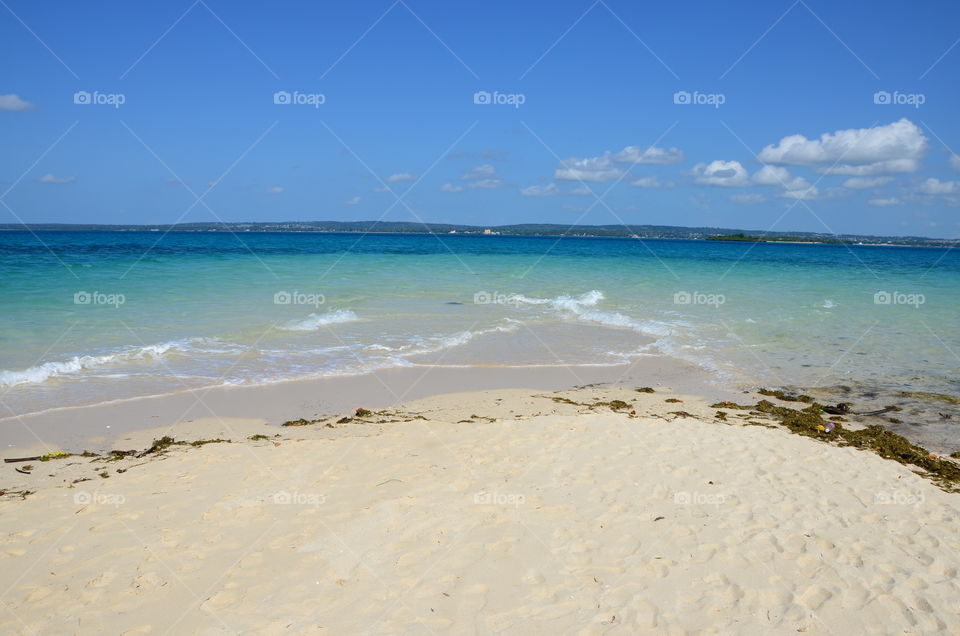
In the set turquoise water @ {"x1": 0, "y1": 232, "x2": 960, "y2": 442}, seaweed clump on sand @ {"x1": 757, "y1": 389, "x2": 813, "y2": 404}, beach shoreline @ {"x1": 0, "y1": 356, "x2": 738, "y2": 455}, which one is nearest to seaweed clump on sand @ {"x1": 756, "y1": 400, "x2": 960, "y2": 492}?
seaweed clump on sand @ {"x1": 757, "y1": 389, "x2": 813, "y2": 404}

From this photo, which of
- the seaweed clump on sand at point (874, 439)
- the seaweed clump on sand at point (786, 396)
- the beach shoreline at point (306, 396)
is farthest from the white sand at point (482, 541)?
the seaweed clump on sand at point (786, 396)

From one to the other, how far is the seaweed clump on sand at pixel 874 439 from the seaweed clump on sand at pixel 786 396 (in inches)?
15.5

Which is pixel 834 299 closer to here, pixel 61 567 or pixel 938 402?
pixel 938 402

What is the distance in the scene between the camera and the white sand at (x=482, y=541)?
3.94m

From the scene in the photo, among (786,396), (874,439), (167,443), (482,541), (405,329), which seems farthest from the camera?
(405,329)

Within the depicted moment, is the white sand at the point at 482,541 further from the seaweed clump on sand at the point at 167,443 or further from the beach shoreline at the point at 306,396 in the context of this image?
the beach shoreline at the point at 306,396


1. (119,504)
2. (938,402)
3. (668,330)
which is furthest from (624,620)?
(668,330)

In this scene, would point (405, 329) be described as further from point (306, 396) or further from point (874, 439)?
point (874, 439)

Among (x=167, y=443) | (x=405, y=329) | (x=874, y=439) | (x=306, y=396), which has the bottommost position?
(x=874, y=439)

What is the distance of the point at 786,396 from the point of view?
10.2m

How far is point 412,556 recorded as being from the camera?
15.0ft

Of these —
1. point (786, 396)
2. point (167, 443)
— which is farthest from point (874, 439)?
point (167, 443)

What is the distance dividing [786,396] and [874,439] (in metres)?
2.32

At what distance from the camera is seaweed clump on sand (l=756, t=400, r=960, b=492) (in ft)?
22.0
